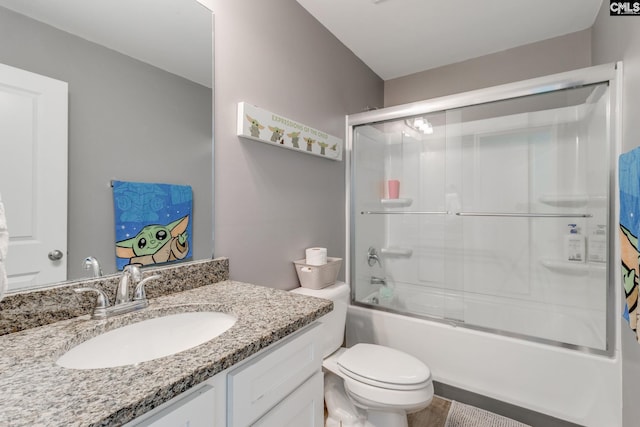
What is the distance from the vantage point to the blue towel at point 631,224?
1.08 m

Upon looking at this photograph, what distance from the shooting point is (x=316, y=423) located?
0.99 metres

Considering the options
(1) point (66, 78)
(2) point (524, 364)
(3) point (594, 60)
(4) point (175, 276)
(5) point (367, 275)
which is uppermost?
(3) point (594, 60)

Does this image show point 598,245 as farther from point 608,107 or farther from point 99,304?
point 99,304

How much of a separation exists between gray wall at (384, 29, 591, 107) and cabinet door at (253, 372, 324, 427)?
246 cm

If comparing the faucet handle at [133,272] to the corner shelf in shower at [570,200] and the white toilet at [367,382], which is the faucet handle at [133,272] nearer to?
the white toilet at [367,382]

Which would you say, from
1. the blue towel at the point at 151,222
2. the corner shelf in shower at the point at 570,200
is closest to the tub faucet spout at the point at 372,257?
the corner shelf in shower at the point at 570,200

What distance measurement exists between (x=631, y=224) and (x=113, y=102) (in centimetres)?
189

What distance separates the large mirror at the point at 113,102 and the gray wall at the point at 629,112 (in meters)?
1.81

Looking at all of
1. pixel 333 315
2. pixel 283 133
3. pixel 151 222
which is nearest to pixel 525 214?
pixel 333 315

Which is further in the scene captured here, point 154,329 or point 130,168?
point 130,168

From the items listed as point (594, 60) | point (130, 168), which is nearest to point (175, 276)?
point (130, 168)

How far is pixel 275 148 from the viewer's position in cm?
164

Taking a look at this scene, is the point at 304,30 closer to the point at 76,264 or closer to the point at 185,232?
the point at 185,232

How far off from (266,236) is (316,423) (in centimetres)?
87
